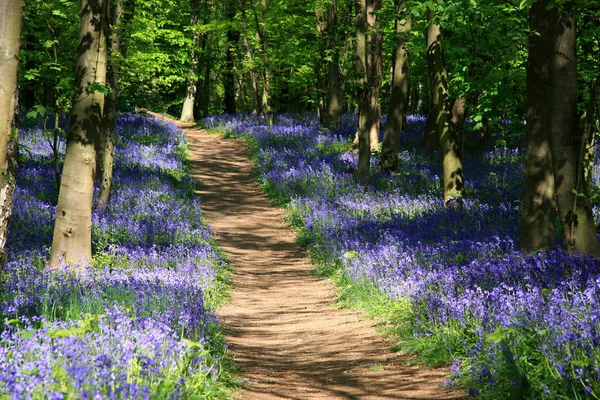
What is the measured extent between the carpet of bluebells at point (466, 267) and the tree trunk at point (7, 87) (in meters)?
3.50

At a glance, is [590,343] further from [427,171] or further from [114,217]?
[427,171]

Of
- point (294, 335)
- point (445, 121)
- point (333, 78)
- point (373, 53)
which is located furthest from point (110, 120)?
point (333, 78)

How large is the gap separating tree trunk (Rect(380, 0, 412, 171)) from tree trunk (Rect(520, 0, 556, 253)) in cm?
874

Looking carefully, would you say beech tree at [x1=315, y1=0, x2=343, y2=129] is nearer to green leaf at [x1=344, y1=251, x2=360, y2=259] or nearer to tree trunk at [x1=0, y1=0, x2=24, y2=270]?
green leaf at [x1=344, y1=251, x2=360, y2=259]

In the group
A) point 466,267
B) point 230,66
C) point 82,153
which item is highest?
point 230,66

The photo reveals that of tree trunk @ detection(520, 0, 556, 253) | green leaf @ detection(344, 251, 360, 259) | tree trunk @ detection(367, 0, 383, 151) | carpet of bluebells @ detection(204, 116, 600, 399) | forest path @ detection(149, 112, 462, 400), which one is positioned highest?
tree trunk @ detection(367, 0, 383, 151)

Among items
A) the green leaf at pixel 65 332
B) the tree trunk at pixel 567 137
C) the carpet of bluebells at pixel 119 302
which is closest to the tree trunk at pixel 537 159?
the tree trunk at pixel 567 137

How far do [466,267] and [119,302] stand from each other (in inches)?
153

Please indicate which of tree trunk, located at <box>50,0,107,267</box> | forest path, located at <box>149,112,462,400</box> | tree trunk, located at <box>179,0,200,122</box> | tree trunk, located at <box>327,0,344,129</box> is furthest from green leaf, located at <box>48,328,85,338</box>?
tree trunk, located at <box>179,0,200,122</box>

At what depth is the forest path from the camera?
18.9 feet

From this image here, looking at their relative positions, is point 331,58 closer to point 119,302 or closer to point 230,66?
point 230,66

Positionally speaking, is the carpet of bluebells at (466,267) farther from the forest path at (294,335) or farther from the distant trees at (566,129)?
the distant trees at (566,129)

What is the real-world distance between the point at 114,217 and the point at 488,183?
9.13 metres

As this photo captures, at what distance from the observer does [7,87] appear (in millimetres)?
4383
